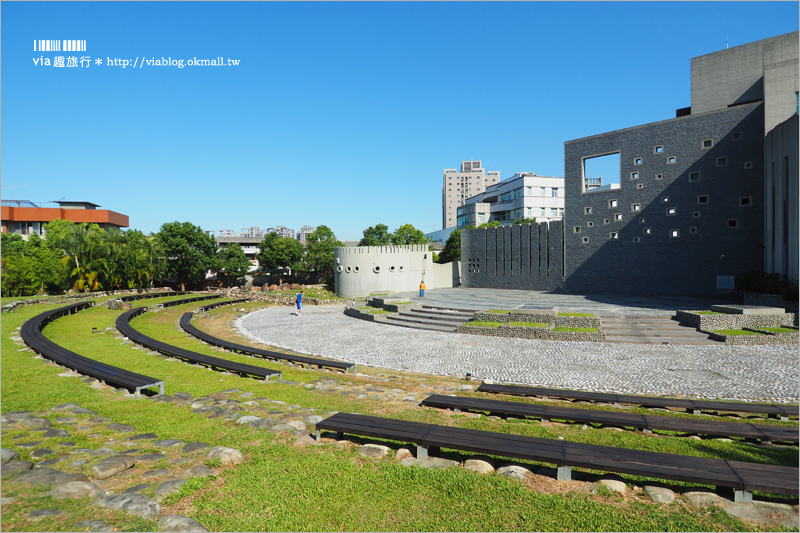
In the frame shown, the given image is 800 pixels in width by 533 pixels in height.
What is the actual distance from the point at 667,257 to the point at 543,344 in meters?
18.6

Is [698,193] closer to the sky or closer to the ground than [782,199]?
closer to the sky

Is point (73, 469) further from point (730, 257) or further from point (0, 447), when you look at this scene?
point (730, 257)

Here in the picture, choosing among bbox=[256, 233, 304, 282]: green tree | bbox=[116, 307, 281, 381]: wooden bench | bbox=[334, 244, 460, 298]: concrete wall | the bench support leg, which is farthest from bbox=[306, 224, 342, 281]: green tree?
the bench support leg

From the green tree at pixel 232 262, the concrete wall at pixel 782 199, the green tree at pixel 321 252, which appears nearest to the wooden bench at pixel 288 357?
the concrete wall at pixel 782 199

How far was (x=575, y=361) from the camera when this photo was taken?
12.5m

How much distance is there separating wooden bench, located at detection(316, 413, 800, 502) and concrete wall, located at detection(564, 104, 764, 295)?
27812mm

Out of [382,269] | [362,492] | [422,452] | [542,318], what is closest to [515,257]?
[382,269]

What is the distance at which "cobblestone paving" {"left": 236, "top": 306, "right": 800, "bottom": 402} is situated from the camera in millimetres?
9641

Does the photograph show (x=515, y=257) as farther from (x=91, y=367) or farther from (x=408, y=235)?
(x=91, y=367)

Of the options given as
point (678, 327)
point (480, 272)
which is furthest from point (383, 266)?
point (678, 327)

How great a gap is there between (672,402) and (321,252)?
5194 cm

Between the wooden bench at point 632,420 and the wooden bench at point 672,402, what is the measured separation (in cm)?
140

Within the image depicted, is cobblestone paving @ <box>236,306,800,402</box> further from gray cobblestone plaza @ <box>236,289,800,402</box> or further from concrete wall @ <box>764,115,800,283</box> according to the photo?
concrete wall @ <box>764,115,800,283</box>

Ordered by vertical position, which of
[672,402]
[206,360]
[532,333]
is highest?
[206,360]
